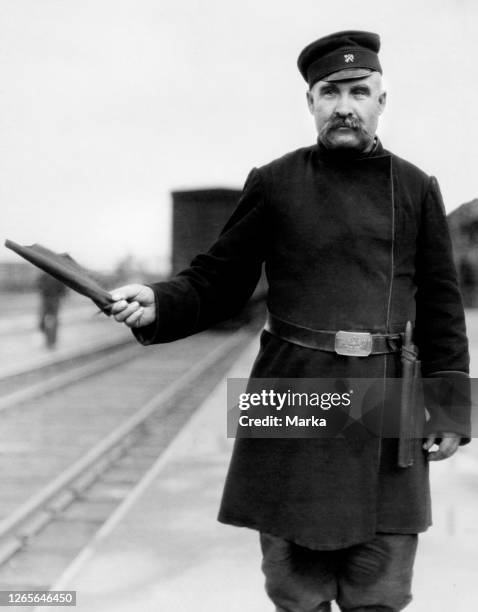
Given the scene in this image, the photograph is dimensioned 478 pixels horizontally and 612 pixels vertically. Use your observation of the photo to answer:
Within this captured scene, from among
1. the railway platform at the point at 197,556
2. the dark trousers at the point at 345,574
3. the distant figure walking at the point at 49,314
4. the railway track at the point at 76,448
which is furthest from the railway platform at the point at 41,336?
the dark trousers at the point at 345,574

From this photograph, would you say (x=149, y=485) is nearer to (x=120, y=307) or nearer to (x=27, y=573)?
(x=27, y=573)

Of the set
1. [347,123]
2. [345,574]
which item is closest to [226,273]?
[347,123]

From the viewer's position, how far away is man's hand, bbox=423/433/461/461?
77.5 inches

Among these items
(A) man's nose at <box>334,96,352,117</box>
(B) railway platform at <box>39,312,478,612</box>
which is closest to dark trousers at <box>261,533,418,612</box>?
(B) railway platform at <box>39,312,478,612</box>

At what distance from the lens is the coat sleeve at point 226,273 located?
1.92 metres

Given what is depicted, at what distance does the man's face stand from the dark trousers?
34.1 inches

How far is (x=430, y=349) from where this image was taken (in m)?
1.97

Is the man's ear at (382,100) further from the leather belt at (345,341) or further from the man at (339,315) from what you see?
the leather belt at (345,341)

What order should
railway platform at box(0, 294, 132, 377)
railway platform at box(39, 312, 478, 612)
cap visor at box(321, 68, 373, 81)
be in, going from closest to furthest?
cap visor at box(321, 68, 373, 81), railway platform at box(39, 312, 478, 612), railway platform at box(0, 294, 132, 377)

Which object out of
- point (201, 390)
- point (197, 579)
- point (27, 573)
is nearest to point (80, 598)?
point (197, 579)

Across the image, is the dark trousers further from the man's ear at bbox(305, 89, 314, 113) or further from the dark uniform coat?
the man's ear at bbox(305, 89, 314, 113)

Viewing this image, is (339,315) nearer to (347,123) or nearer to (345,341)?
(345,341)

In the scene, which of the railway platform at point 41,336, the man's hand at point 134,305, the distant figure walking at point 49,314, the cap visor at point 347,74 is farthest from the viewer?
the distant figure walking at point 49,314

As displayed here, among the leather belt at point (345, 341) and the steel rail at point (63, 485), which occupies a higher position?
the leather belt at point (345, 341)
